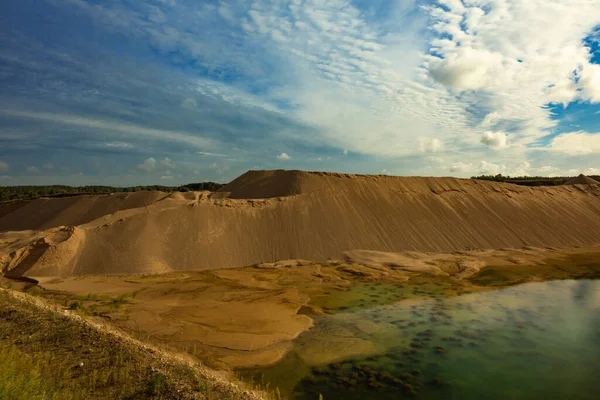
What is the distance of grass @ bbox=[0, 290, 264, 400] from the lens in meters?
4.85

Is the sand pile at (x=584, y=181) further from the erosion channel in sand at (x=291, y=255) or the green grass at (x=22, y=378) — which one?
the green grass at (x=22, y=378)

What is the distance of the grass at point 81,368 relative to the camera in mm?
4852

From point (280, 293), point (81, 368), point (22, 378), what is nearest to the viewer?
point (22, 378)

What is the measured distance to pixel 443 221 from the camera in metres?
24.0

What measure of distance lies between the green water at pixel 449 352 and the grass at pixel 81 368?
82.0 inches

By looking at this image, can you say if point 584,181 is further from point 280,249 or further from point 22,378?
point 22,378

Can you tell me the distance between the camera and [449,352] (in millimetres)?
8242

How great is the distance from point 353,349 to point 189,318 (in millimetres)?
5134

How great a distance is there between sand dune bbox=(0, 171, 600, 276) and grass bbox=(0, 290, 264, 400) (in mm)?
9722

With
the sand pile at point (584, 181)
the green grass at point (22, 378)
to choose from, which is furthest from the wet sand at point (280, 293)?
the sand pile at point (584, 181)

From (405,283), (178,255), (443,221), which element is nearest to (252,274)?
(178,255)

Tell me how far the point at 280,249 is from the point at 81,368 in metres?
14.5

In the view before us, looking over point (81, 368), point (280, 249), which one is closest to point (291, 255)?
point (280, 249)

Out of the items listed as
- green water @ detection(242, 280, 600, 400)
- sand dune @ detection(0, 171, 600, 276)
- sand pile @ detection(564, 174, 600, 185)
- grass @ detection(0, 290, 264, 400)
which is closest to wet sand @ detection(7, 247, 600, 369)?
green water @ detection(242, 280, 600, 400)
